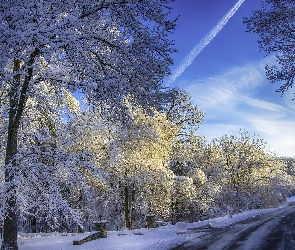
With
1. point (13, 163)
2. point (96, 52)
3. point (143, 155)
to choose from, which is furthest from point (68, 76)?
point (143, 155)

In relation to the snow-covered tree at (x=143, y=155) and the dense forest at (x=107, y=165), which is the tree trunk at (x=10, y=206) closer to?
the dense forest at (x=107, y=165)

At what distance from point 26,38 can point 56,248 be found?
8639 mm

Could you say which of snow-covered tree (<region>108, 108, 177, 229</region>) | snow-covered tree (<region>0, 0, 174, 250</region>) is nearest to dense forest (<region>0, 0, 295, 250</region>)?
snow-covered tree (<region>0, 0, 174, 250</region>)

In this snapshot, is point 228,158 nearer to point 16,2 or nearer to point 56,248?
point 56,248

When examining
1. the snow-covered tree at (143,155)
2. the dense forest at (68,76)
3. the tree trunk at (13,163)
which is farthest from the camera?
the snow-covered tree at (143,155)

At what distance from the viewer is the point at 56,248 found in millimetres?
11938

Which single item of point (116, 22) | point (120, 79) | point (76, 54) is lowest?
point (120, 79)

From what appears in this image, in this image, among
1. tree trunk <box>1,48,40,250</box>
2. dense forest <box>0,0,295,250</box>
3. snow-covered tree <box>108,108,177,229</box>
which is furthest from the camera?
snow-covered tree <box>108,108,177,229</box>

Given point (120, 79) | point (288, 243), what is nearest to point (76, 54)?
point (120, 79)

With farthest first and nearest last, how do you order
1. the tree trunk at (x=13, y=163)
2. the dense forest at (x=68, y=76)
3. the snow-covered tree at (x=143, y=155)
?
1. the snow-covered tree at (x=143, y=155)
2. the tree trunk at (x=13, y=163)
3. the dense forest at (x=68, y=76)

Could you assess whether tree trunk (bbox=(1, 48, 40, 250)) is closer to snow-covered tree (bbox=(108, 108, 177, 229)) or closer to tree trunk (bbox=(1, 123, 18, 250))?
tree trunk (bbox=(1, 123, 18, 250))

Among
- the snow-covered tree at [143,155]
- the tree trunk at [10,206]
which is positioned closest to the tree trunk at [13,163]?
the tree trunk at [10,206]

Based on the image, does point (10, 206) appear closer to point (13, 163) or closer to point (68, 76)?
point (13, 163)

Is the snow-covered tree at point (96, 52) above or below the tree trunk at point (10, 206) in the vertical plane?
above
